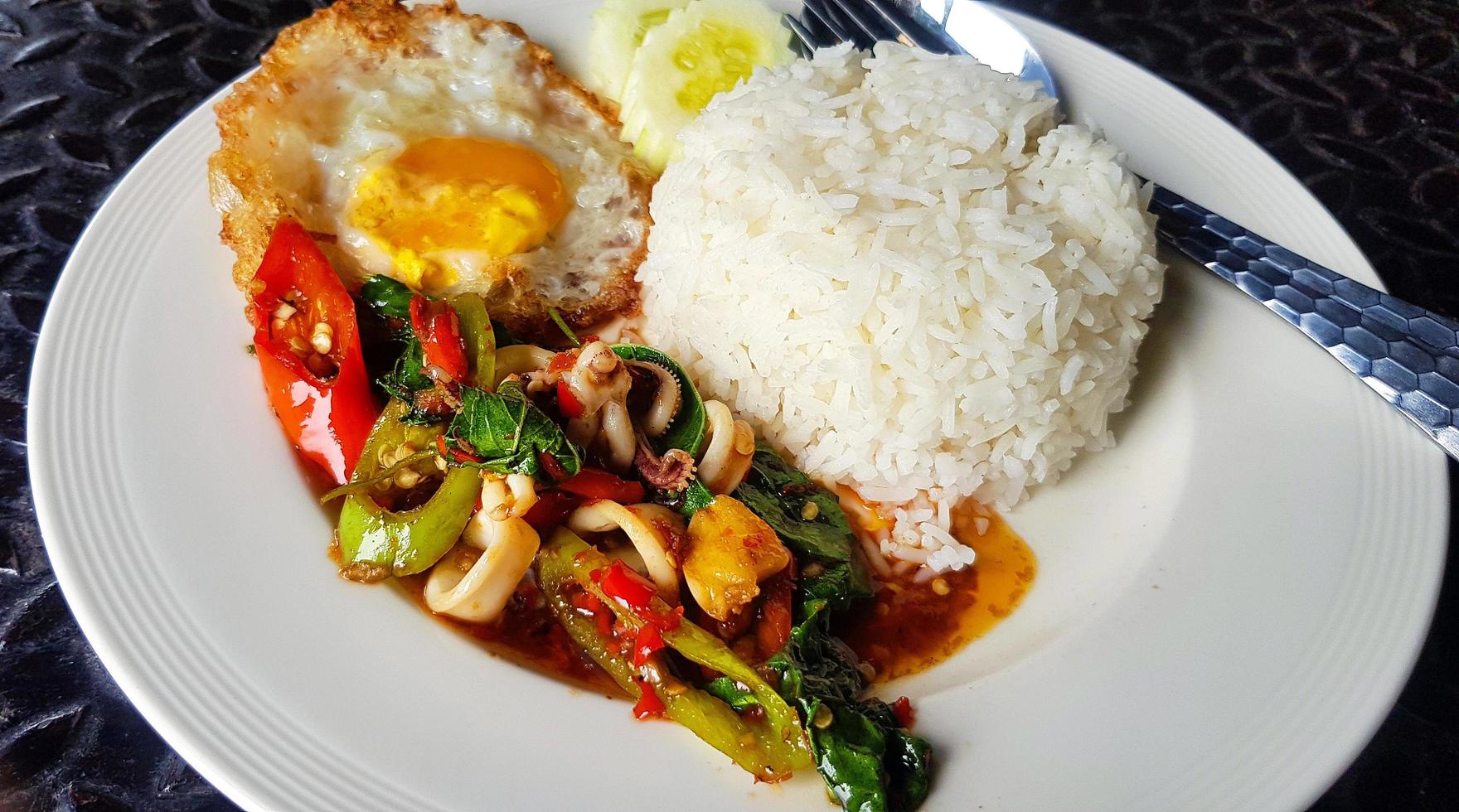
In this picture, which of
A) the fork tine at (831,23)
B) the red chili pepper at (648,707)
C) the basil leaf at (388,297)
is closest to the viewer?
the red chili pepper at (648,707)

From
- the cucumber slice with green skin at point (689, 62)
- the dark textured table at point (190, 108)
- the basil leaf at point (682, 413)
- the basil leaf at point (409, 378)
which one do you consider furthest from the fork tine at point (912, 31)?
the basil leaf at point (409, 378)

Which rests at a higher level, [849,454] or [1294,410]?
[1294,410]

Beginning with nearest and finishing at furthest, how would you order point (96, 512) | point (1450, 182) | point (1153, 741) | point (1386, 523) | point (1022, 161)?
point (1153, 741) < point (96, 512) < point (1386, 523) < point (1022, 161) < point (1450, 182)

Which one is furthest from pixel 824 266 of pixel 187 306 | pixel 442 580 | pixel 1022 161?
pixel 187 306

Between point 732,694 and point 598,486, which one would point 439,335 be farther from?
point 732,694

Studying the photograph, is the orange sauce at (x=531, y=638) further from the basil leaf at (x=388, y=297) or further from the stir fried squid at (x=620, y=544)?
the basil leaf at (x=388, y=297)

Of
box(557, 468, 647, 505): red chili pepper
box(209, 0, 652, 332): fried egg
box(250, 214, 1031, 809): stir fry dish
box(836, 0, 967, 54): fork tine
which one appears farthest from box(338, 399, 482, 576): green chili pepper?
box(836, 0, 967, 54): fork tine

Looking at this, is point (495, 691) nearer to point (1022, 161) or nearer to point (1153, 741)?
point (1153, 741)

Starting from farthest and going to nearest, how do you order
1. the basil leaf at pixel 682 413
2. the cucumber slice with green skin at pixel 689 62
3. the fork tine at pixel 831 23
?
1. the fork tine at pixel 831 23
2. the cucumber slice with green skin at pixel 689 62
3. the basil leaf at pixel 682 413
